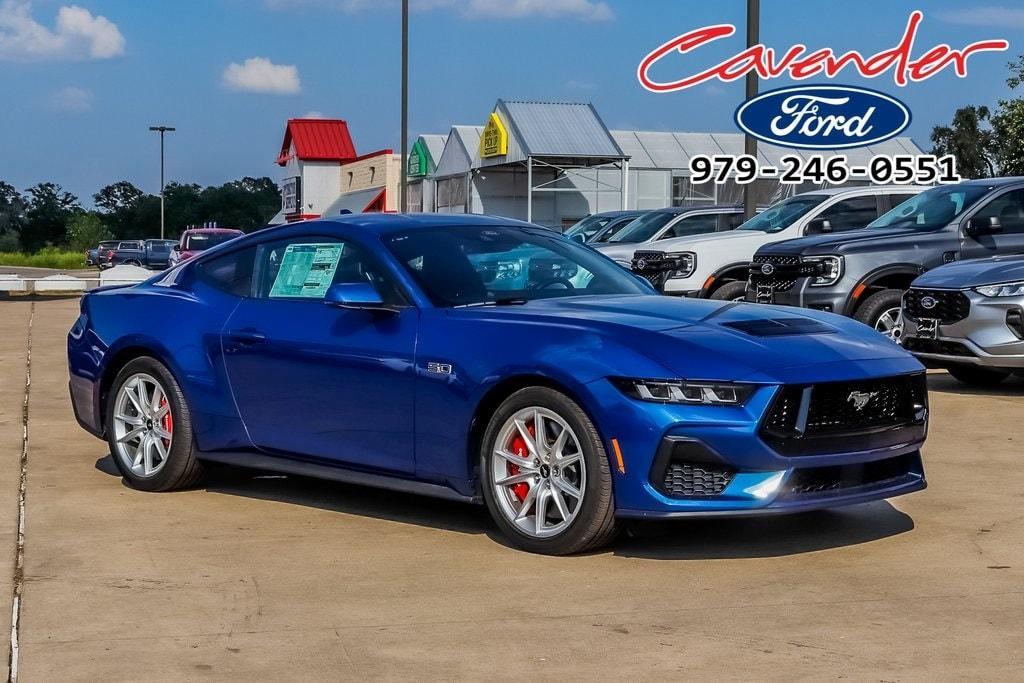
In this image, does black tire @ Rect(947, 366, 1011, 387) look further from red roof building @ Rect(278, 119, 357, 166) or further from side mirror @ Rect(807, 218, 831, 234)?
red roof building @ Rect(278, 119, 357, 166)

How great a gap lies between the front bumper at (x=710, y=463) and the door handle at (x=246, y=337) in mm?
2009

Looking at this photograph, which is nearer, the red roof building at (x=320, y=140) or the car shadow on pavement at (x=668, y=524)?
the car shadow on pavement at (x=668, y=524)

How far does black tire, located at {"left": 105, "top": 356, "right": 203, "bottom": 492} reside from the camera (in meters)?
7.44

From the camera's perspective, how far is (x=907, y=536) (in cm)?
650

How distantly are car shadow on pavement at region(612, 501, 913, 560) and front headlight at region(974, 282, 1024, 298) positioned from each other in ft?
16.5

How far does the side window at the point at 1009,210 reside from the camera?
14.2 metres

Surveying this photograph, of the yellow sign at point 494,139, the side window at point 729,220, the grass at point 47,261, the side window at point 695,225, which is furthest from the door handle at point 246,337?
the grass at point 47,261

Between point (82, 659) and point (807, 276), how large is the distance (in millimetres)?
10625

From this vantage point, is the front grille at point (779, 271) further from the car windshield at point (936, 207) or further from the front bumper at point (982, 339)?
the front bumper at point (982, 339)

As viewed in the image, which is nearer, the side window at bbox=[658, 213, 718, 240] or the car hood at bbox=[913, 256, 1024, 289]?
the car hood at bbox=[913, 256, 1024, 289]

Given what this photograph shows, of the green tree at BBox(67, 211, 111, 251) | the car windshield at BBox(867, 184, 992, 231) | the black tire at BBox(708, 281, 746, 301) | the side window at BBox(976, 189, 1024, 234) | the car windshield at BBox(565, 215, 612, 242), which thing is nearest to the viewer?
the side window at BBox(976, 189, 1024, 234)

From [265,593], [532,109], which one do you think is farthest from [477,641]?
[532,109]

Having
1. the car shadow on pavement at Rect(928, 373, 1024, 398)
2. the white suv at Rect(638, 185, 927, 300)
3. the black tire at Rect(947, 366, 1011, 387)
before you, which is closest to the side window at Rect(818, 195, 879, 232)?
the white suv at Rect(638, 185, 927, 300)

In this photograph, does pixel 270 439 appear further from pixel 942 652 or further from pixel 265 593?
pixel 942 652
